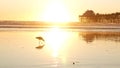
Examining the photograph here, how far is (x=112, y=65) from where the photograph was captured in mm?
17359

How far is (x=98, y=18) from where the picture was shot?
280 feet

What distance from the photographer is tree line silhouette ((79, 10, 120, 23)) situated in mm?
82312

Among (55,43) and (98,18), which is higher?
(55,43)

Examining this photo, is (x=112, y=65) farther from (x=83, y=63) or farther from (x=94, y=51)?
(x=94, y=51)

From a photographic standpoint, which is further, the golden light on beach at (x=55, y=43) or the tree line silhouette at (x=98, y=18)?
the tree line silhouette at (x=98, y=18)

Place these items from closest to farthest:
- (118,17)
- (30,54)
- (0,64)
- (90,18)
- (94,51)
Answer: (0,64)
(30,54)
(94,51)
(118,17)
(90,18)

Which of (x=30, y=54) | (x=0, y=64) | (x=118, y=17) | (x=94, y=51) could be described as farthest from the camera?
(x=118, y=17)

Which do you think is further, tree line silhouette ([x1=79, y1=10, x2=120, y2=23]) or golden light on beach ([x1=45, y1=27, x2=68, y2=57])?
tree line silhouette ([x1=79, y1=10, x2=120, y2=23])

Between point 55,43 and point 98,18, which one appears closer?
point 55,43

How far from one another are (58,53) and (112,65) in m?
4.46

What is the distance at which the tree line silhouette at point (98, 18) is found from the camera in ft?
270

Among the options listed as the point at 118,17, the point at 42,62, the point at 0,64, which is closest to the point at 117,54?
the point at 42,62

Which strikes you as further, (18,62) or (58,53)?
(58,53)

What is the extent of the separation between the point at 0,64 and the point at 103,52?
20.2 feet
